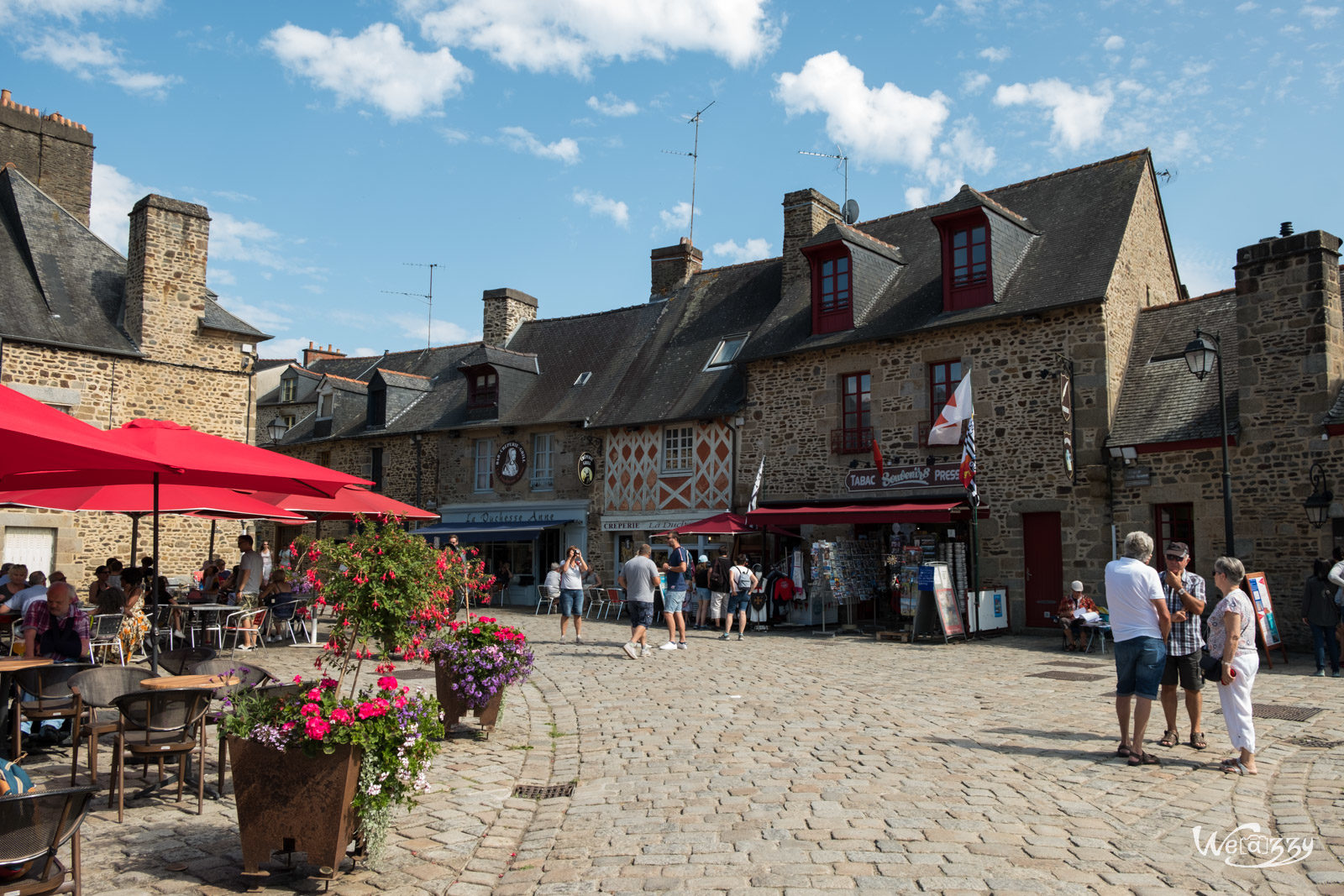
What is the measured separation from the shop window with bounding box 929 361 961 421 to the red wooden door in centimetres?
234

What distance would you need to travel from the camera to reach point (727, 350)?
20766mm

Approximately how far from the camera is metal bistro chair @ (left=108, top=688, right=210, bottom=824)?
4895 millimetres

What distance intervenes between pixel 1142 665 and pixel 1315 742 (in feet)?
6.41

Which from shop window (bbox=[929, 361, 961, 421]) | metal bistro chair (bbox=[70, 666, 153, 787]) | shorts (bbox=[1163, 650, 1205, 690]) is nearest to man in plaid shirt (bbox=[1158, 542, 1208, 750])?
shorts (bbox=[1163, 650, 1205, 690])

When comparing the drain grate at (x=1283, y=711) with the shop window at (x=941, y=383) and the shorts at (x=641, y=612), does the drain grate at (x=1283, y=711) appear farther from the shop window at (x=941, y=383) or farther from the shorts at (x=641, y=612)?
the shop window at (x=941, y=383)

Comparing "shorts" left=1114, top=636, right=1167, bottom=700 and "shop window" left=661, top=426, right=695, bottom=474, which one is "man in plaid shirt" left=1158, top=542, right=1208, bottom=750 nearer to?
"shorts" left=1114, top=636, right=1167, bottom=700

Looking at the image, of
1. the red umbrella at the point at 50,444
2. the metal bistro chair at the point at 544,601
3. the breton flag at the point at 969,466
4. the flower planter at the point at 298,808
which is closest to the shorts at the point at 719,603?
the breton flag at the point at 969,466

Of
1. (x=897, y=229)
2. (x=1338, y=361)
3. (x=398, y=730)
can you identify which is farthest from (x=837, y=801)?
(x=897, y=229)

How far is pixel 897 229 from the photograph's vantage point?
2005 cm

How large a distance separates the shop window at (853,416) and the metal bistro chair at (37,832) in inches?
588

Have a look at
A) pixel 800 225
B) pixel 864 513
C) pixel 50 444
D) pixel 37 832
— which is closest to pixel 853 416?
pixel 864 513

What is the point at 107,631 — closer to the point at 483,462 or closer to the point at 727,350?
the point at 727,350

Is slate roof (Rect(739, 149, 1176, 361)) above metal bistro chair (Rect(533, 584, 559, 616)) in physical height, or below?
above

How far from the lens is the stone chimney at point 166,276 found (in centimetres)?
1719
